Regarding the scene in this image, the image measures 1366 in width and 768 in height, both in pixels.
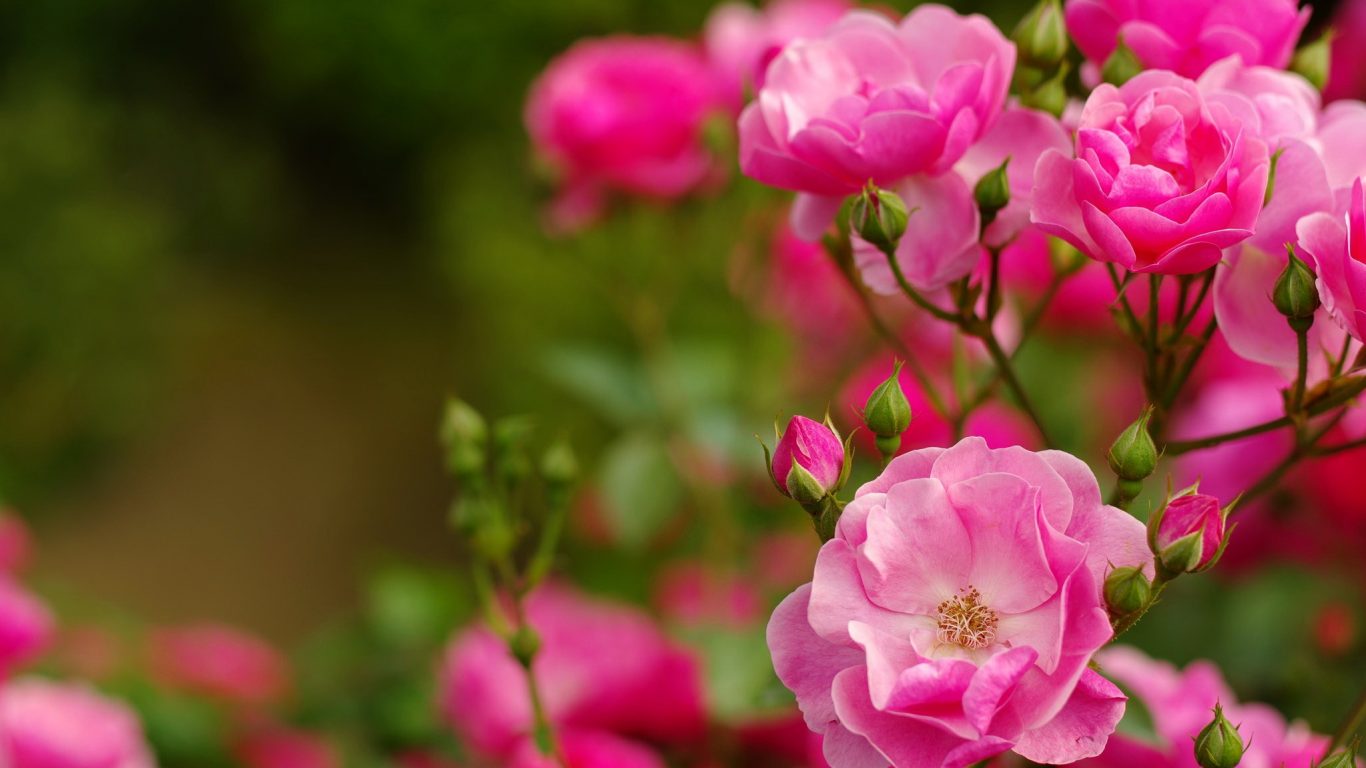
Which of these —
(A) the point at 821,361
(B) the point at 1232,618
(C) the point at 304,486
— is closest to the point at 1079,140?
(B) the point at 1232,618

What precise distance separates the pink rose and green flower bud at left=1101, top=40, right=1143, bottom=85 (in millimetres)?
33

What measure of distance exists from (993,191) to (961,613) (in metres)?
0.14

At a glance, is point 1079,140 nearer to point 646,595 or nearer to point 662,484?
point 662,484

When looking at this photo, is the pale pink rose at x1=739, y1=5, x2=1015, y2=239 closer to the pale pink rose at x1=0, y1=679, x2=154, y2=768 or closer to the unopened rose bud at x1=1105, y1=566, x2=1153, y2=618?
the unopened rose bud at x1=1105, y1=566, x2=1153, y2=618

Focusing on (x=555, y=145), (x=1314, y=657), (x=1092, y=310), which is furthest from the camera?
(x=1092, y=310)

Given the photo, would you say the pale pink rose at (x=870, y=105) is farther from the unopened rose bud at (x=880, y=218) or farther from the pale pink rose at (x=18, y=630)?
the pale pink rose at (x=18, y=630)

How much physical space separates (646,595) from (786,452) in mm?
893

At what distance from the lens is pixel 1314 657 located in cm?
79

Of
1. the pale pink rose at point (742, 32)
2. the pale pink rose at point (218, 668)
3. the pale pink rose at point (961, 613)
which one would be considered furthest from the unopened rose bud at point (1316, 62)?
the pale pink rose at point (218, 668)

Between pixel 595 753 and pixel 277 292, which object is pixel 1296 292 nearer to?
pixel 595 753

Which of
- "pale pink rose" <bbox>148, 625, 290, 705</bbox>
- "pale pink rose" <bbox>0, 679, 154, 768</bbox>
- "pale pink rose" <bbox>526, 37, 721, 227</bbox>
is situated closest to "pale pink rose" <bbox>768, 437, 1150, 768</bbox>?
"pale pink rose" <bbox>0, 679, 154, 768</bbox>

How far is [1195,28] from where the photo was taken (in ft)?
1.62

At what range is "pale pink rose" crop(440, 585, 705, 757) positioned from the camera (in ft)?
2.30

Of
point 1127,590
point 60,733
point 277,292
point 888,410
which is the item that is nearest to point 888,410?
point 888,410
